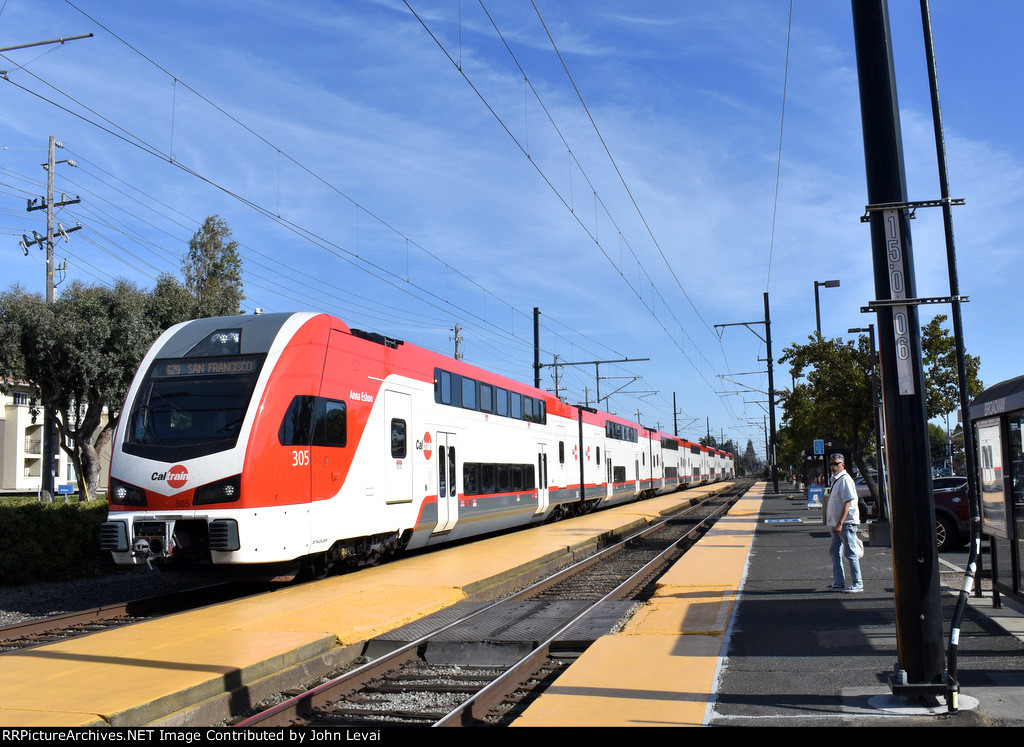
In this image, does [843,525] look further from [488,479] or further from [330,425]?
[488,479]

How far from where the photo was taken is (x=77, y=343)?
23719mm

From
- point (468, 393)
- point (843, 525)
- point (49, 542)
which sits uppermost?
point (468, 393)

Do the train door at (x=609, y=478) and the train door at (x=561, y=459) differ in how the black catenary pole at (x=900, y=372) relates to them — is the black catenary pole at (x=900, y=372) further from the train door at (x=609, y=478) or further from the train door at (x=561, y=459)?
the train door at (x=609, y=478)

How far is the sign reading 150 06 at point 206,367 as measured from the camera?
420 inches

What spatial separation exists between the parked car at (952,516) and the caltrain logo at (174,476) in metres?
12.3

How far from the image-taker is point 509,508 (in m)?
19.9

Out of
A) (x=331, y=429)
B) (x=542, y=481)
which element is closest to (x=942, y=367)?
(x=542, y=481)

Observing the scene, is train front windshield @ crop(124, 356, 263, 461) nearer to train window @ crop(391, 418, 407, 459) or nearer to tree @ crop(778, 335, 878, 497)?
train window @ crop(391, 418, 407, 459)

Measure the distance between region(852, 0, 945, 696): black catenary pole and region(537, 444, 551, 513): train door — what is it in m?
17.1

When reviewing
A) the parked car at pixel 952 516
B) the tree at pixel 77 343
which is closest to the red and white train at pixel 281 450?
the parked car at pixel 952 516

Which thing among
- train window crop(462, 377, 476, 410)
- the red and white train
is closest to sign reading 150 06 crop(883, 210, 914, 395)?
the red and white train

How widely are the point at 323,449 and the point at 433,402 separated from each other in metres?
4.40

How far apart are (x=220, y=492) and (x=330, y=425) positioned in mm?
1978
